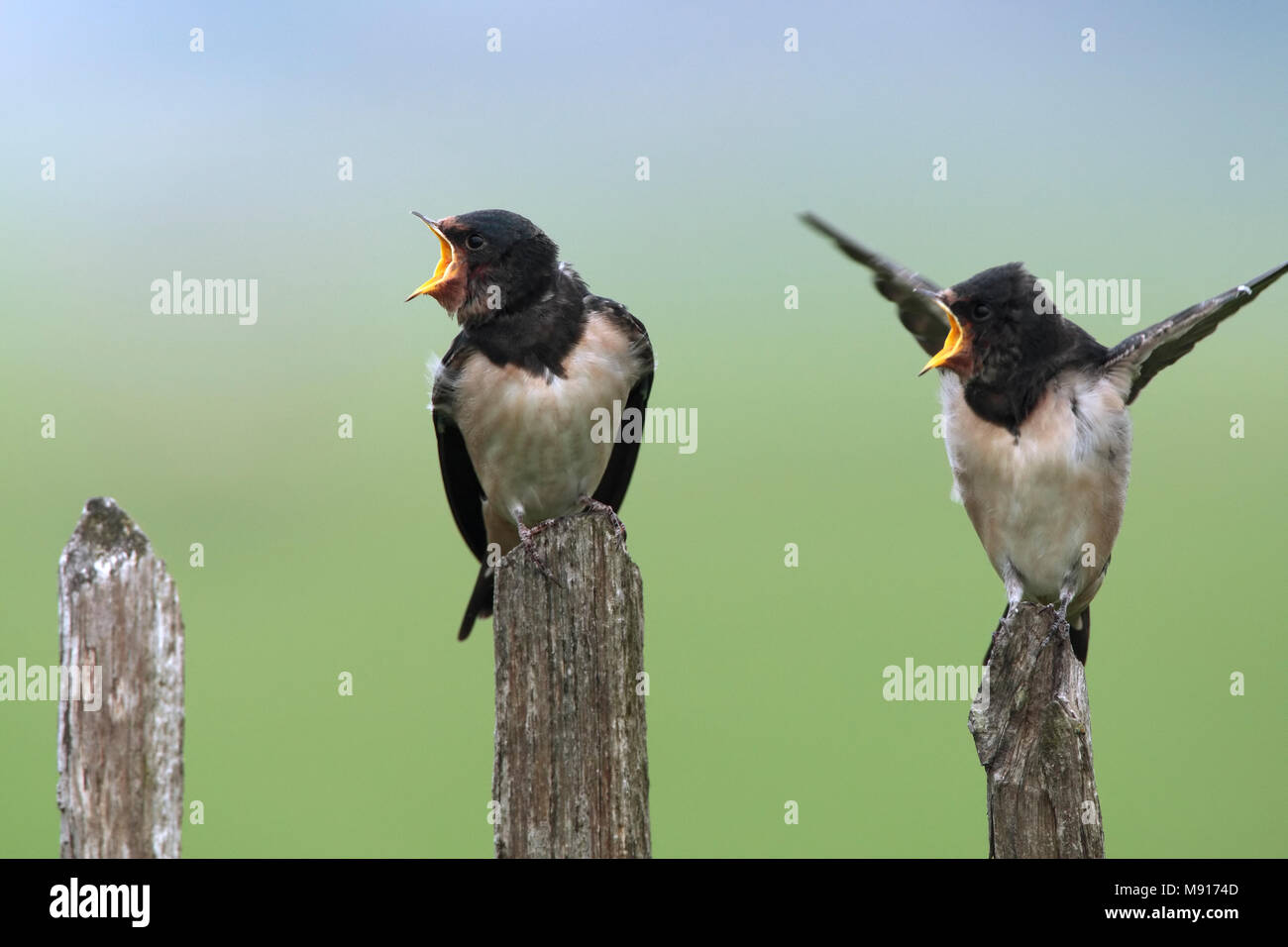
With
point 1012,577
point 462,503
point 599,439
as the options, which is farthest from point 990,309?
point 462,503

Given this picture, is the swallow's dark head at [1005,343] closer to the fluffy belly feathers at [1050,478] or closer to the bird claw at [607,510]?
the fluffy belly feathers at [1050,478]

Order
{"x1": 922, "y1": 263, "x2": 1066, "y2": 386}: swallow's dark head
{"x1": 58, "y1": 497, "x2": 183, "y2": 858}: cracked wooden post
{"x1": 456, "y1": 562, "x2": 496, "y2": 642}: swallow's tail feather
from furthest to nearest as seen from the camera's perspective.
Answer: {"x1": 456, "y1": 562, "x2": 496, "y2": 642}: swallow's tail feather
{"x1": 922, "y1": 263, "x2": 1066, "y2": 386}: swallow's dark head
{"x1": 58, "y1": 497, "x2": 183, "y2": 858}: cracked wooden post

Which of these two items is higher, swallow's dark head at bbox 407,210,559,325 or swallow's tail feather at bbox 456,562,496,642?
swallow's dark head at bbox 407,210,559,325

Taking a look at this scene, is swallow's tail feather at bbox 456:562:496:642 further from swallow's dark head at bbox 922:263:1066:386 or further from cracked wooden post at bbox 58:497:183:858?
cracked wooden post at bbox 58:497:183:858

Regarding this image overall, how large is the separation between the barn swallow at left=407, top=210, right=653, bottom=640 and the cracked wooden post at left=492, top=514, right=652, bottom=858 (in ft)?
5.52

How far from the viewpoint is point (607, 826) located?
324cm

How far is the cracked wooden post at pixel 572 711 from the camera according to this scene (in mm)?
3254

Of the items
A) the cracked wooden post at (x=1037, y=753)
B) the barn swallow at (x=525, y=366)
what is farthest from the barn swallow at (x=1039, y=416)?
the cracked wooden post at (x=1037, y=753)

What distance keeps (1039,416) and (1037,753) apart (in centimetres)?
191

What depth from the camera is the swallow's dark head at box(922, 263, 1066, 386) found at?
4.85 meters

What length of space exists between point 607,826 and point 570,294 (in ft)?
8.83

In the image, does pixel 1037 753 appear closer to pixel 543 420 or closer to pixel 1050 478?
pixel 1050 478

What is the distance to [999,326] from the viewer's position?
16.1 ft

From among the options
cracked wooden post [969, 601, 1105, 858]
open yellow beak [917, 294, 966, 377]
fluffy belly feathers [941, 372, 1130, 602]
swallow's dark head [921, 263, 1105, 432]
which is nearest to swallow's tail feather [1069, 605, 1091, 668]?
fluffy belly feathers [941, 372, 1130, 602]
